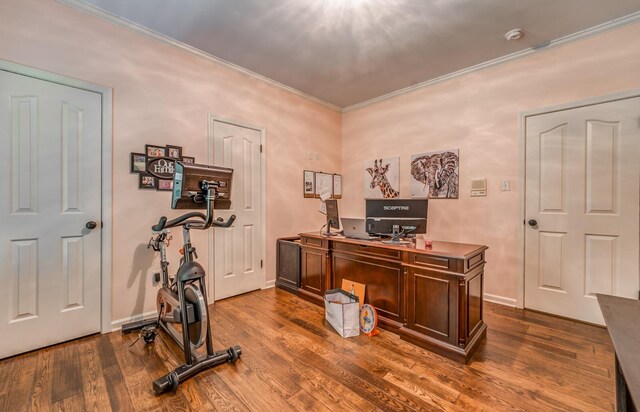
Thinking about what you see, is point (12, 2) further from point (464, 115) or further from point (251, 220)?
point (464, 115)

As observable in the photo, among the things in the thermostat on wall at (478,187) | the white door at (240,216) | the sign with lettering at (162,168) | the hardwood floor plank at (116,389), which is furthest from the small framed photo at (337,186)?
the hardwood floor plank at (116,389)

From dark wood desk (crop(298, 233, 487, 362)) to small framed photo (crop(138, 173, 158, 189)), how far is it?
2.01m

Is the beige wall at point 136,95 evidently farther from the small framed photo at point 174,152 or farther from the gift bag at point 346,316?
the gift bag at point 346,316

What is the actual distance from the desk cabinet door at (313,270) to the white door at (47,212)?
208 cm

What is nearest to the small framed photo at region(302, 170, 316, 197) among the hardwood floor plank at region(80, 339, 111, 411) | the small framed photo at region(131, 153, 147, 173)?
the small framed photo at region(131, 153, 147, 173)

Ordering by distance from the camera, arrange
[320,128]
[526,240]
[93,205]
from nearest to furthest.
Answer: [93,205], [526,240], [320,128]

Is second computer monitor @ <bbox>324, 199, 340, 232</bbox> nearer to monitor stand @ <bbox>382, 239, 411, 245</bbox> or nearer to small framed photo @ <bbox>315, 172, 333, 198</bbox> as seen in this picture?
monitor stand @ <bbox>382, 239, 411, 245</bbox>

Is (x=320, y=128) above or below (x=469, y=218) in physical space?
above

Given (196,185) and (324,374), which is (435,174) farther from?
(196,185)

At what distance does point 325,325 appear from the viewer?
107 inches

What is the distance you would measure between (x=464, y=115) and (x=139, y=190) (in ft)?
12.6

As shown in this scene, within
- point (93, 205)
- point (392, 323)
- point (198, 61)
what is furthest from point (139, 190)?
point (392, 323)

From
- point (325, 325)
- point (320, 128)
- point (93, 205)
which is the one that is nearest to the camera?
point (93, 205)

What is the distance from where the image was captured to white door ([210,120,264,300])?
3.34 meters
